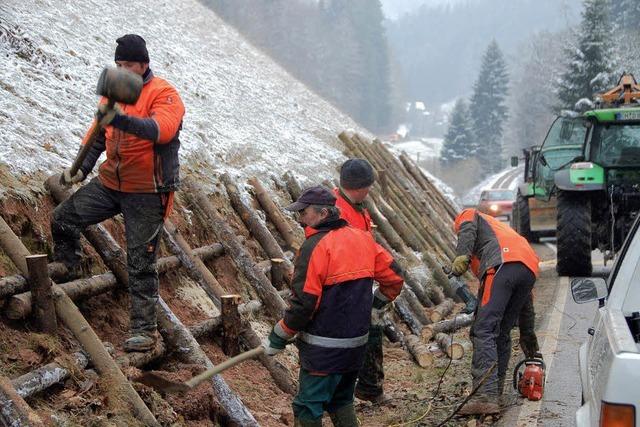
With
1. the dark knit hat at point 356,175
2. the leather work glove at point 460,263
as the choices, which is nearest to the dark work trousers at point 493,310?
the leather work glove at point 460,263

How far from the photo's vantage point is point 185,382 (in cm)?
472

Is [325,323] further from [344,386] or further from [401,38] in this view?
[401,38]

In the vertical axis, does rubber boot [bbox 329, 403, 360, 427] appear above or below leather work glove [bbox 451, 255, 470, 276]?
below

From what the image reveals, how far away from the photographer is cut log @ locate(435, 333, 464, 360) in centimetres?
787

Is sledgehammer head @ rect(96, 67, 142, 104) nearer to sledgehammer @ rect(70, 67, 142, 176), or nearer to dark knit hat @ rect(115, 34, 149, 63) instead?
sledgehammer @ rect(70, 67, 142, 176)

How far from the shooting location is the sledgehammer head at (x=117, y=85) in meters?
4.37

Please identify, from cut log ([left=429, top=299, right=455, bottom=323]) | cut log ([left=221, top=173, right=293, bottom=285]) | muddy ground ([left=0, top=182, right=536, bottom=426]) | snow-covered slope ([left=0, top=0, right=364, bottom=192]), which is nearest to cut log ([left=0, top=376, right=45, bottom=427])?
muddy ground ([left=0, top=182, right=536, bottom=426])

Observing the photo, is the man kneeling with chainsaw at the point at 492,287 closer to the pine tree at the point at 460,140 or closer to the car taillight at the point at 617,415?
the car taillight at the point at 617,415

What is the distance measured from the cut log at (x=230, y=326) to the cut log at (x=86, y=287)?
584mm

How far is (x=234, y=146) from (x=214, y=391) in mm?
6008

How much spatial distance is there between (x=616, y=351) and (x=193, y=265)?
424 cm

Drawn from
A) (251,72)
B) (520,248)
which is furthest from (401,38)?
(520,248)

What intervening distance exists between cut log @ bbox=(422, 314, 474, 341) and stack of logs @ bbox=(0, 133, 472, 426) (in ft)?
0.04

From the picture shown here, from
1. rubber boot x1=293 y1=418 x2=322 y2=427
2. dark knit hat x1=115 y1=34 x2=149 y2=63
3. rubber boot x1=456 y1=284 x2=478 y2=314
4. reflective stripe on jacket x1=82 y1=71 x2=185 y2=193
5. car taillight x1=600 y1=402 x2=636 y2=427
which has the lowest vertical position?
rubber boot x1=293 y1=418 x2=322 y2=427
